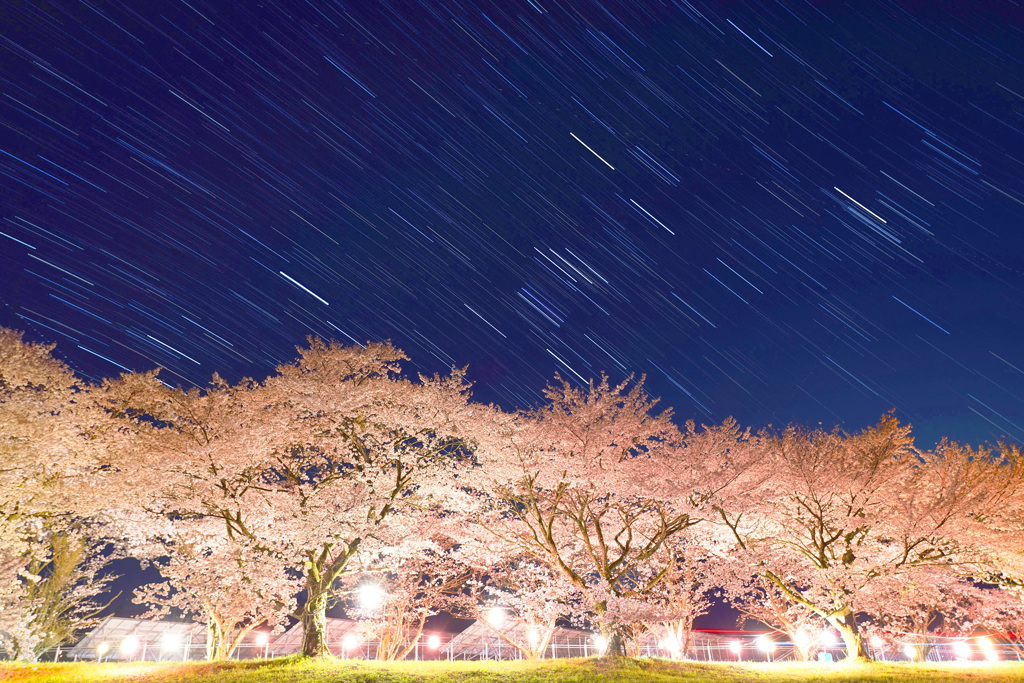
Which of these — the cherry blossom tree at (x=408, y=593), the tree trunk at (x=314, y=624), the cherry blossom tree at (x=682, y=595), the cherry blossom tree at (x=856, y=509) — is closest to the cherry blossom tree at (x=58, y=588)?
the tree trunk at (x=314, y=624)

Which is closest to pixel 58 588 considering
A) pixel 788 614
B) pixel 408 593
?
pixel 408 593

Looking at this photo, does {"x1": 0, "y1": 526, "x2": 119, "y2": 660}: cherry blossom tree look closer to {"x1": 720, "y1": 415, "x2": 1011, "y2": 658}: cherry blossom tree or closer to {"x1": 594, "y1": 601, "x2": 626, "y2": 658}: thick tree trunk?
{"x1": 594, "y1": 601, "x2": 626, "y2": 658}: thick tree trunk

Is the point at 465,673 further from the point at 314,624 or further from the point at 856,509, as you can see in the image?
the point at 856,509

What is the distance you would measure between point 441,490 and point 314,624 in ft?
17.6

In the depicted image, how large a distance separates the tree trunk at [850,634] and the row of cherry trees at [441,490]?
0.10 m

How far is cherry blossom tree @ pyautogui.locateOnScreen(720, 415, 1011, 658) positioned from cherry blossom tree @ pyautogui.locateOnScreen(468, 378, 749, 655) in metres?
1.82

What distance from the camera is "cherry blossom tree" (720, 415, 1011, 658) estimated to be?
61.2 feet

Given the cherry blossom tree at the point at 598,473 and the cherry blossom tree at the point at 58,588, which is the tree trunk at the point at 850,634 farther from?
the cherry blossom tree at the point at 58,588

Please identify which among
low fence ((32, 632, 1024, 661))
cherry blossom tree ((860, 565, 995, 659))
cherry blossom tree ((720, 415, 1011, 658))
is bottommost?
low fence ((32, 632, 1024, 661))

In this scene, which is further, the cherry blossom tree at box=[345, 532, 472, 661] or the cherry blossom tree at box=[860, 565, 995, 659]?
the cherry blossom tree at box=[345, 532, 472, 661]

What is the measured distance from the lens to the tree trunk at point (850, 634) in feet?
61.1

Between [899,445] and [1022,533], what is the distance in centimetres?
435

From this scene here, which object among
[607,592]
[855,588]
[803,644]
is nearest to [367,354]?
[607,592]

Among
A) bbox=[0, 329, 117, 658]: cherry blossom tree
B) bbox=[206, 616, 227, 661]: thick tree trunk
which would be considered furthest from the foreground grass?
bbox=[206, 616, 227, 661]: thick tree trunk
